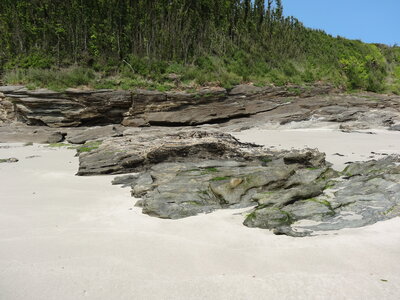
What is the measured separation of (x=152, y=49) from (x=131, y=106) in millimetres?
Result: 5456

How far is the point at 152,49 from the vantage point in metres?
19.9

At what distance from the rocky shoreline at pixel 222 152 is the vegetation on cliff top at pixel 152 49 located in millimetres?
1202

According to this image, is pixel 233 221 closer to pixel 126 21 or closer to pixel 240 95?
pixel 240 95

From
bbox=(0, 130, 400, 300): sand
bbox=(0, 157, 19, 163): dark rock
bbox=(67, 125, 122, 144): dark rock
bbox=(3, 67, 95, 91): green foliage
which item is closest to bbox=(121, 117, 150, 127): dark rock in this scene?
bbox=(67, 125, 122, 144): dark rock

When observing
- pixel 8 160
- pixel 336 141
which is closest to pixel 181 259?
pixel 336 141

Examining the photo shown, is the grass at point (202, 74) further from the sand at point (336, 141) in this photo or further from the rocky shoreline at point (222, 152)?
the sand at point (336, 141)

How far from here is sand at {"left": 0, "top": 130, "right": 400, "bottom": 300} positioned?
2.74 metres

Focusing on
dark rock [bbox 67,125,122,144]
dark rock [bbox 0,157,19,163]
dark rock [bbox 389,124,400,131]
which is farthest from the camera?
dark rock [bbox 67,125,122,144]

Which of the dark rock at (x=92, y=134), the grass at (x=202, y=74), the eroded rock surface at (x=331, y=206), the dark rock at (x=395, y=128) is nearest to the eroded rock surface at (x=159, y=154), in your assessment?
the eroded rock surface at (x=331, y=206)

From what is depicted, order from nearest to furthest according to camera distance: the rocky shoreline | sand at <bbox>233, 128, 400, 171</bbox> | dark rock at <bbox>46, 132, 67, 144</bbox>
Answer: the rocky shoreline → sand at <bbox>233, 128, 400, 171</bbox> → dark rock at <bbox>46, 132, 67, 144</bbox>

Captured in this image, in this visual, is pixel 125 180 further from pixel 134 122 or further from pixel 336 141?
pixel 134 122

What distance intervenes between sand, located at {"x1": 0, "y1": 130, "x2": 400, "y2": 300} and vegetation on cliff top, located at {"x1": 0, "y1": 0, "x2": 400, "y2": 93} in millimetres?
12946

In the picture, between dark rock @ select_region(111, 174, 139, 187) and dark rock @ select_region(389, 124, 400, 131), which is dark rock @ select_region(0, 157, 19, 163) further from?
dark rock @ select_region(389, 124, 400, 131)

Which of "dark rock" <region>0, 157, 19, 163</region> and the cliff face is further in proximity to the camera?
the cliff face
